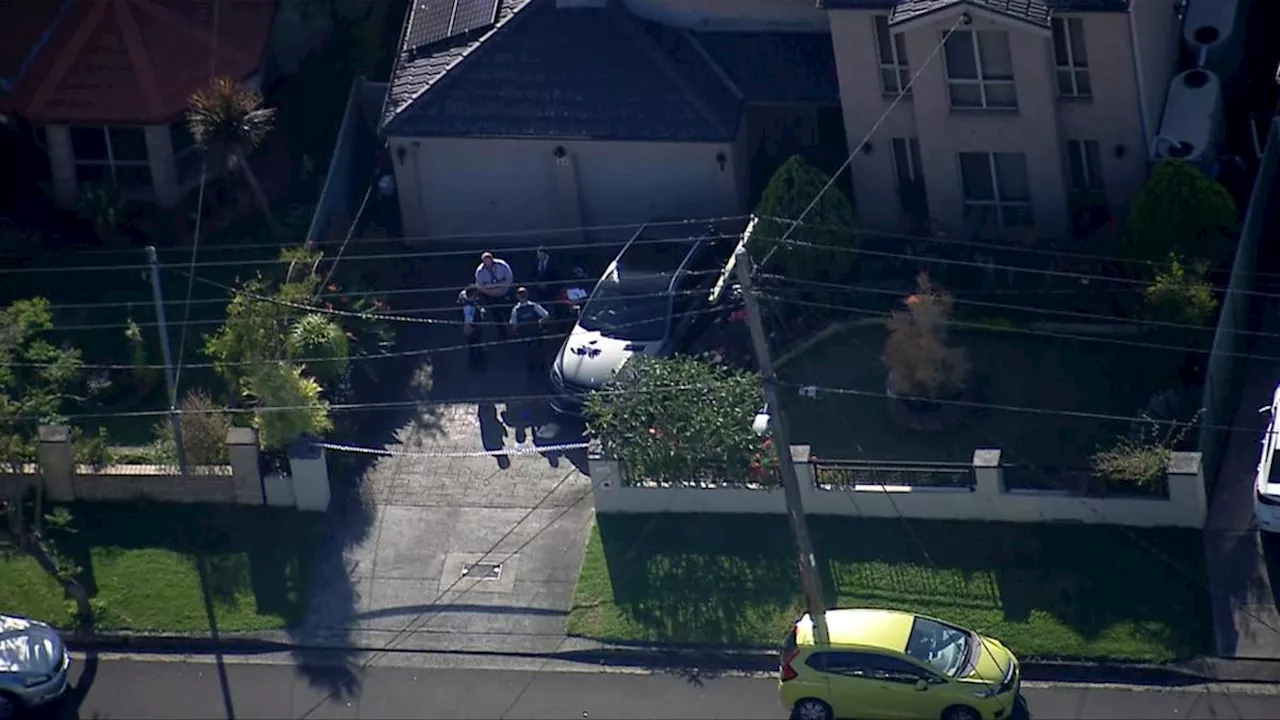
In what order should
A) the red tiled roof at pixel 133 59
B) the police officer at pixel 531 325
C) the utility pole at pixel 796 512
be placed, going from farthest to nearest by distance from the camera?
the red tiled roof at pixel 133 59 < the police officer at pixel 531 325 < the utility pole at pixel 796 512

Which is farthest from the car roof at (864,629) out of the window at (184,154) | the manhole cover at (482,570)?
the window at (184,154)

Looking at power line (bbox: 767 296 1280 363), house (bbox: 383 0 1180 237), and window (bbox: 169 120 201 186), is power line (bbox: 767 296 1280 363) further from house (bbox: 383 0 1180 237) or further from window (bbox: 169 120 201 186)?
window (bbox: 169 120 201 186)

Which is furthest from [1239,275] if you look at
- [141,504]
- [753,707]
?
[141,504]

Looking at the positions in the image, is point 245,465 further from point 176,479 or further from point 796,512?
point 796,512

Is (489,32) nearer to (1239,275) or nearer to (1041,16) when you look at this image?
(1041,16)

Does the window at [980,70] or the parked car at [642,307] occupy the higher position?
the window at [980,70]

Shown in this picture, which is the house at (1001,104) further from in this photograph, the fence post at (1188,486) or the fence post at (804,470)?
the fence post at (1188,486)
